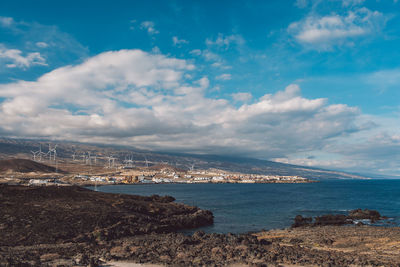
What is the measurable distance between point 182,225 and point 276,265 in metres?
26.8

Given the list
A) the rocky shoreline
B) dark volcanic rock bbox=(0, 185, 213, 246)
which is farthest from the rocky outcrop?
dark volcanic rock bbox=(0, 185, 213, 246)

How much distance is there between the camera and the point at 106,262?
22062 millimetres

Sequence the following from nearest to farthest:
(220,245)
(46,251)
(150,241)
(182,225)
Result: (46,251) < (220,245) < (150,241) < (182,225)

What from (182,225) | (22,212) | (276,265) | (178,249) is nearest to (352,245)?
(276,265)

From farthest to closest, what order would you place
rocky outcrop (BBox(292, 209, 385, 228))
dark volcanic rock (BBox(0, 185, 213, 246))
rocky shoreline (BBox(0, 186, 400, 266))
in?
1. rocky outcrop (BBox(292, 209, 385, 228))
2. dark volcanic rock (BBox(0, 185, 213, 246))
3. rocky shoreline (BBox(0, 186, 400, 266))

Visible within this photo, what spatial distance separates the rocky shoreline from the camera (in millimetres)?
22562

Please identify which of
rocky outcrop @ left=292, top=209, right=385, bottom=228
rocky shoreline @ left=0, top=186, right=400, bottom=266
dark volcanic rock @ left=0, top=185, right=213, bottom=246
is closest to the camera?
rocky shoreline @ left=0, top=186, right=400, bottom=266

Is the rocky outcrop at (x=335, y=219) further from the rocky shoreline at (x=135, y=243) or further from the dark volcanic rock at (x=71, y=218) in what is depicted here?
the dark volcanic rock at (x=71, y=218)

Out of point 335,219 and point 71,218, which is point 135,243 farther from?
point 335,219

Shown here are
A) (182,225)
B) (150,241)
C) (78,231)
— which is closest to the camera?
(150,241)

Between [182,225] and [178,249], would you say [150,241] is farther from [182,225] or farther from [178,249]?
[182,225]

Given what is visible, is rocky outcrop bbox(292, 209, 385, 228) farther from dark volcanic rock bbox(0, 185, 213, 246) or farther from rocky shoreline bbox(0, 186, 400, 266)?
dark volcanic rock bbox(0, 185, 213, 246)

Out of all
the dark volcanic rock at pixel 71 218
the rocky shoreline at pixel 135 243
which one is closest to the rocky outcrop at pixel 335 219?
the rocky shoreline at pixel 135 243

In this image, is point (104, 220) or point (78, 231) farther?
point (104, 220)
